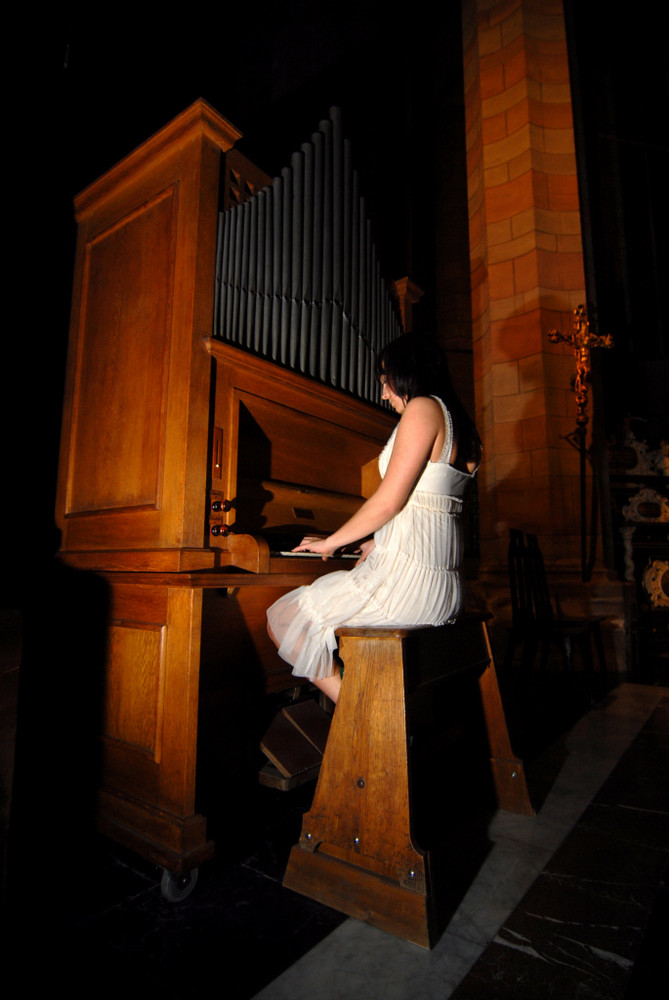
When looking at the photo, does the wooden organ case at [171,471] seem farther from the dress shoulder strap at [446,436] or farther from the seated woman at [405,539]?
the dress shoulder strap at [446,436]

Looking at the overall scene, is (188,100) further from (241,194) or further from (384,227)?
(384,227)

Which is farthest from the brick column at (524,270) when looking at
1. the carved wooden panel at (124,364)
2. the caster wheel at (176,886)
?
the caster wheel at (176,886)

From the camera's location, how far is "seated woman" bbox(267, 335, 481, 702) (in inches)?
68.4

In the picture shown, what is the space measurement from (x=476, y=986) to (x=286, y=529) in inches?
68.6

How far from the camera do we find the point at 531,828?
1.97 m

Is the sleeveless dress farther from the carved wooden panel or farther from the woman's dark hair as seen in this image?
the carved wooden panel

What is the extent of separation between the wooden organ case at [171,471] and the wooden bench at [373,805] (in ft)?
1.32

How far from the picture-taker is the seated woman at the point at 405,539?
1.74 m

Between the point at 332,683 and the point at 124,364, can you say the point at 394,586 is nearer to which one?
the point at 332,683

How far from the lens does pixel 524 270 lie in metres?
5.28

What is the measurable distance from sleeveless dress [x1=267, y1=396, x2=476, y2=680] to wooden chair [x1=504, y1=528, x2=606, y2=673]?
2.12 metres

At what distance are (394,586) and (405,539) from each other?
157 mm

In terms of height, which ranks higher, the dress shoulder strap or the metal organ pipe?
the metal organ pipe

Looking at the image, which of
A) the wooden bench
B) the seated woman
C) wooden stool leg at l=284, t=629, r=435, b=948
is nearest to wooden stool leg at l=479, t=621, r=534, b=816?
the seated woman
